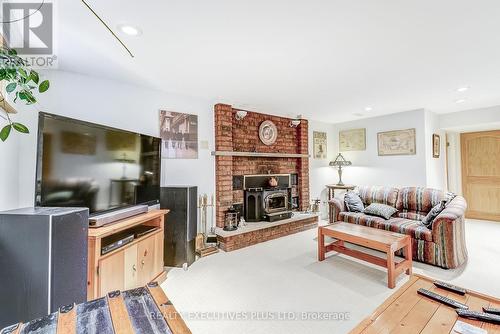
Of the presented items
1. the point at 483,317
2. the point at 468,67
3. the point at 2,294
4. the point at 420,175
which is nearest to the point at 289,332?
the point at 483,317

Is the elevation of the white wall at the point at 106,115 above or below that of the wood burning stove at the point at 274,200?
above

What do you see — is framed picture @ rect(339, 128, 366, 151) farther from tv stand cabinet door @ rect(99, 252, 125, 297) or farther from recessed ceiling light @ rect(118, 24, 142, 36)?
tv stand cabinet door @ rect(99, 252, 125, 297)

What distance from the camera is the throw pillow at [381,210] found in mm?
3422

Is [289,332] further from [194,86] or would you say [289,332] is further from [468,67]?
[468,67]

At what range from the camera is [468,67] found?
255 centimetres

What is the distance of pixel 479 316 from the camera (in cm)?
125

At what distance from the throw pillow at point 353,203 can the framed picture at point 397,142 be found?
1.51 meters

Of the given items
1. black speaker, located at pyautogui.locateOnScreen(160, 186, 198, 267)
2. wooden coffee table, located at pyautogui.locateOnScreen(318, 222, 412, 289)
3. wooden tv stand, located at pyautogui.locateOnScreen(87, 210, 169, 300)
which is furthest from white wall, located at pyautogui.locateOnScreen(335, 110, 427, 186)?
wooden tv stand, located at pyautogui.locateOnScreen(87, 210, 169, 300)

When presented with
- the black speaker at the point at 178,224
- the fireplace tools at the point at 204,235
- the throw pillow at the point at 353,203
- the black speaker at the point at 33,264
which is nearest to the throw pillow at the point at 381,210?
the throw pillow at the point at 353,203

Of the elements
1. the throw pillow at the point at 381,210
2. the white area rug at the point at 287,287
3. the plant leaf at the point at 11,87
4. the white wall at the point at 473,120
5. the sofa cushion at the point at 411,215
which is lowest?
the white area rug at the point at 287,287

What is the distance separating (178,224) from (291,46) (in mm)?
2337

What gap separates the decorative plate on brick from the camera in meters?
4.39

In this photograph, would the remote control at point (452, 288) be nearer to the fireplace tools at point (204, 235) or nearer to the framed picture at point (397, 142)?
the fireplace tools at point (204, 235)

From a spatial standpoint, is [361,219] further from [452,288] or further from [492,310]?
[492,310]
